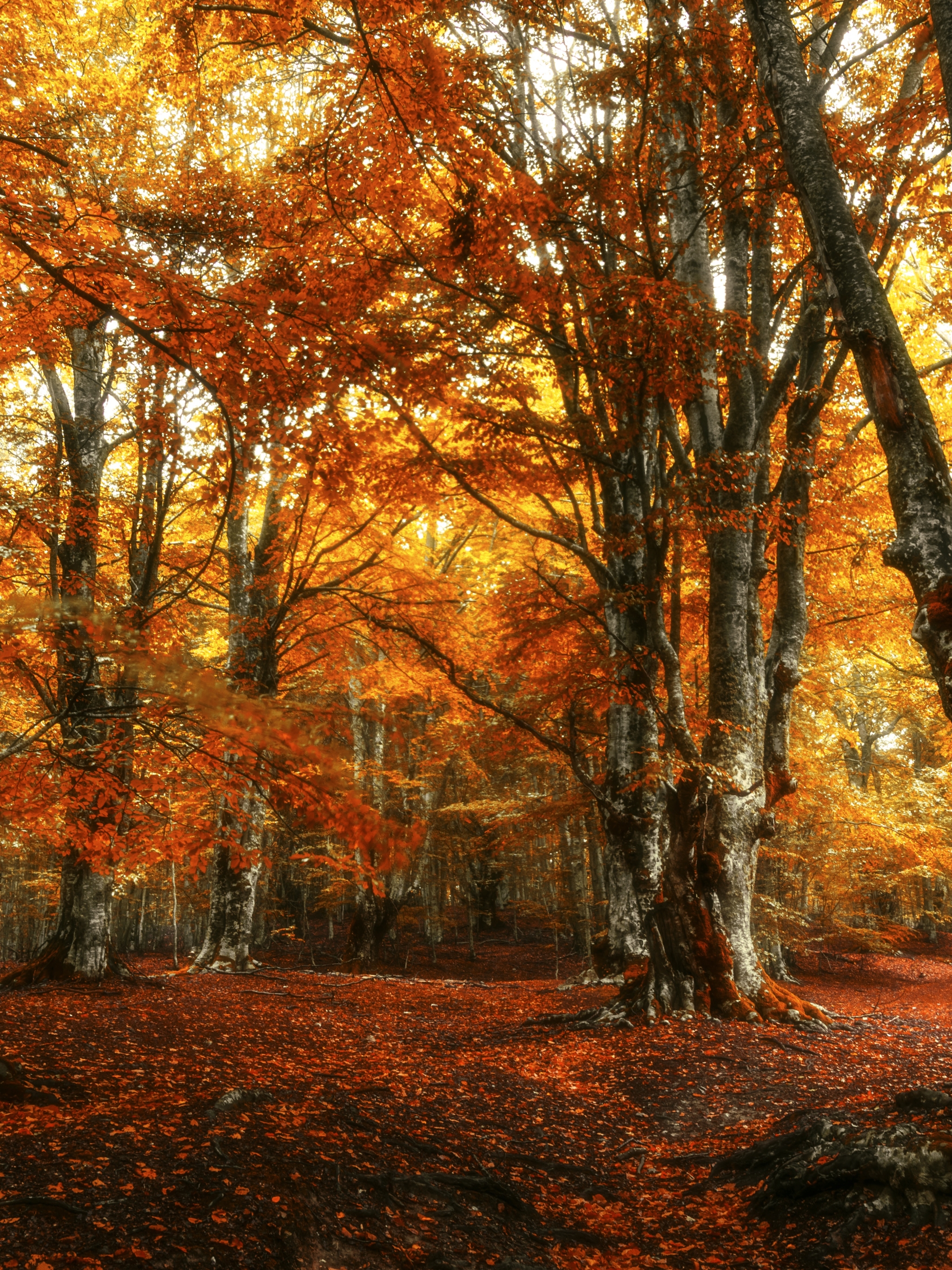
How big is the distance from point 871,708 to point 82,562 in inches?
981

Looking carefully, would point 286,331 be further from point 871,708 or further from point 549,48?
point 871,708

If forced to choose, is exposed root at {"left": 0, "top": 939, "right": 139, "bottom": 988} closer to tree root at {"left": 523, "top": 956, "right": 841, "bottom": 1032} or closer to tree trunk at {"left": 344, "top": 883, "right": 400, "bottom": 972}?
tree root at {"left": 523, "top": 956, "right": 841, "bottom": 1032}

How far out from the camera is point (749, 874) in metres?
8.58

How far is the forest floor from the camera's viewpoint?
303 cm

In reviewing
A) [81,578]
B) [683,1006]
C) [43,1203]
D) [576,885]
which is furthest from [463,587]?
[43,1203]

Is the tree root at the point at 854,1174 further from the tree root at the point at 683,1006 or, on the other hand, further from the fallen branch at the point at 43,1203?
the tree root at the point at 683,1006

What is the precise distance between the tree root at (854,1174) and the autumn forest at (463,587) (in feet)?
0.08

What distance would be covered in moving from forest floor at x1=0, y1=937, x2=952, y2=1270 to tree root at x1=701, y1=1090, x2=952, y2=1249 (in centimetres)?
9

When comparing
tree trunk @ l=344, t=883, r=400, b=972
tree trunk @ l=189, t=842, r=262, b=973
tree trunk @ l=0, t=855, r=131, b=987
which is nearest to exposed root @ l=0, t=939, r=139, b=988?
tree trunk @ l=0, t=855, r=131, b=987

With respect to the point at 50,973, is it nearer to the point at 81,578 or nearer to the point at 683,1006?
the point at 81,578

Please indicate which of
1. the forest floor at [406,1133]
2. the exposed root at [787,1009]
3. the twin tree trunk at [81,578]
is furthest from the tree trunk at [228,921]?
the exposed root at [787,1009]

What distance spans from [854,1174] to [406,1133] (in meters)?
2.43

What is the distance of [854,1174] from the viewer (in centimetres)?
362

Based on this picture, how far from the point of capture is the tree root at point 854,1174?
10.9 ft
